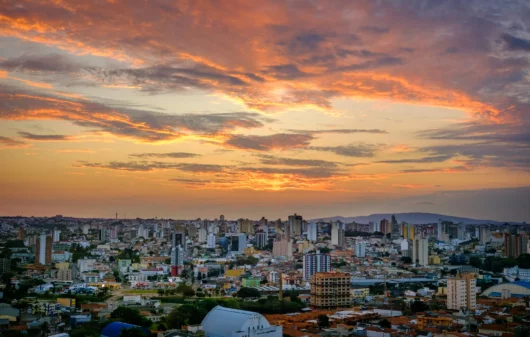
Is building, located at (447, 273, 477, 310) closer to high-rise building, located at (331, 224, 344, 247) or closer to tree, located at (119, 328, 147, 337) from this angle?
tree, located at (119, 328, 147, 337)

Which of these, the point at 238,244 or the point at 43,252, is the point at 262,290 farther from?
the point at 238,244

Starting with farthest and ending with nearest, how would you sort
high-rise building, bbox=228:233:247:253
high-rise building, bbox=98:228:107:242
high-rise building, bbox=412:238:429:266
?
high-rise building, bbox=98:228:107:242
high-rise building, bbox=228:233:247:253
high-rise building, bbox=412:238:429:266

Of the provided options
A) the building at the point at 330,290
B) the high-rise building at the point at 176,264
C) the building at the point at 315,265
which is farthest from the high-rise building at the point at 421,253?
the building at the point at 330,290

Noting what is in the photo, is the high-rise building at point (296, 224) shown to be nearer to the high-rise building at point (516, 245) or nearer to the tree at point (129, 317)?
the high-rise building at point (516, 245)

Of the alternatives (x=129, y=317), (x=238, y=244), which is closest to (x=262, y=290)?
(x=129, y=317)

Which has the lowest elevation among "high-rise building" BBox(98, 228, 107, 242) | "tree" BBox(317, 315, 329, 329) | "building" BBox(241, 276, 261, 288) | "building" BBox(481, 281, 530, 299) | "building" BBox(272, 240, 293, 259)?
"building" BBox(241, 276, 261, 288)

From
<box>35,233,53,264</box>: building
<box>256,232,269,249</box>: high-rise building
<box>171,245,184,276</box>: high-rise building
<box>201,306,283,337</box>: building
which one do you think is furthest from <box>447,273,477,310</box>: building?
<box>256,232,269,249</box>: high-rise building

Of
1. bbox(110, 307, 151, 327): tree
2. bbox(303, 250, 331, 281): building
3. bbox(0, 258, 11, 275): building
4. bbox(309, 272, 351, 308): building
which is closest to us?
bbox(110, 307, 151, 327): tree
